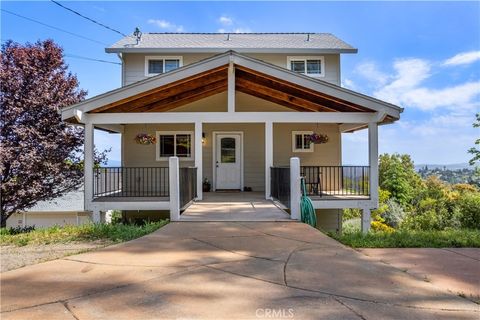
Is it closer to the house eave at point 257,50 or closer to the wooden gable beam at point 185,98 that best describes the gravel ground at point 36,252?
the wooden gable beam at point 185,98

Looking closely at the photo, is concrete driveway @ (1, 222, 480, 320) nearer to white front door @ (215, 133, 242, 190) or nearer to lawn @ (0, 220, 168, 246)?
lawn @ (0, 220, 168, 246)

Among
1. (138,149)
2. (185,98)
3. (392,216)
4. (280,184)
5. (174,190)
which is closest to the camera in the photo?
(174,190)

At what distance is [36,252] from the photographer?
4.61 m

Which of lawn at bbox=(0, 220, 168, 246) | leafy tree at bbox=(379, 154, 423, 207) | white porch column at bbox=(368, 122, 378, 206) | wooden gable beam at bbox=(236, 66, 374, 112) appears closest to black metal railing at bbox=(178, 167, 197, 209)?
lawn at bbox=(0, 220, 168, 246)

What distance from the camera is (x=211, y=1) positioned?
13.1m

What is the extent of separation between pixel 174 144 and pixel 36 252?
778cm

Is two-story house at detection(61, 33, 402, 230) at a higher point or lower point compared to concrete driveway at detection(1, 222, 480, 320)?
higher

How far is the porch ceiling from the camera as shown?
9.05 m

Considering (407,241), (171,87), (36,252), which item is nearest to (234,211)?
(407,241)

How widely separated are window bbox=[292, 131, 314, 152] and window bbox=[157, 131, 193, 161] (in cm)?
389

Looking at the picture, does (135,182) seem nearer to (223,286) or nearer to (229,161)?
(229,161)

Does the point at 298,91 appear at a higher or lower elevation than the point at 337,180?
higher

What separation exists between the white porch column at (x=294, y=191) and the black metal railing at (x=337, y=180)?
2504 mm

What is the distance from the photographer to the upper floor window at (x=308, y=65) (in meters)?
13.2
